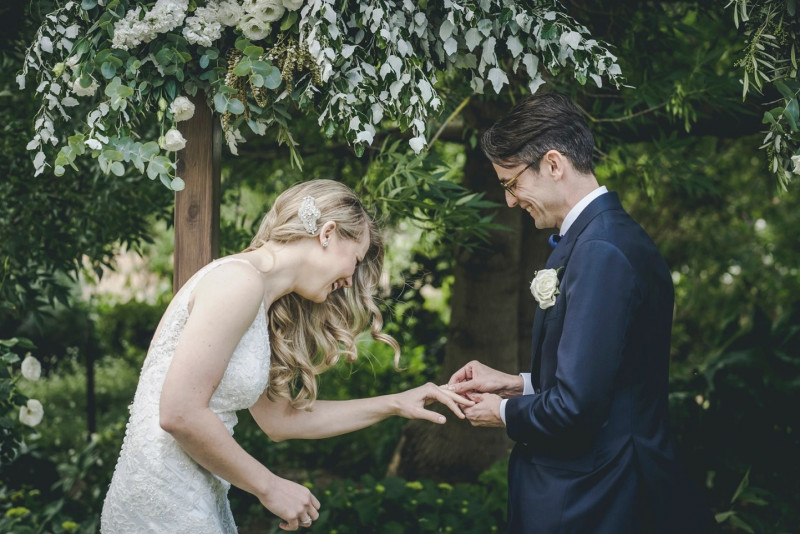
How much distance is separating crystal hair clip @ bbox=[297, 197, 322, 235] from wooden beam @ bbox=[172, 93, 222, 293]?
35cm

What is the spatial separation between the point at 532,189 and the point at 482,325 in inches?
108

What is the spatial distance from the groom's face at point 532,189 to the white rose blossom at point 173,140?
3.21 ft

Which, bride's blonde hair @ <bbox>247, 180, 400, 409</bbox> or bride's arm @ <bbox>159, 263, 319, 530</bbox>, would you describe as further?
bride's blonde hair @ <bbox>247, 180, 400, 409</bbox>

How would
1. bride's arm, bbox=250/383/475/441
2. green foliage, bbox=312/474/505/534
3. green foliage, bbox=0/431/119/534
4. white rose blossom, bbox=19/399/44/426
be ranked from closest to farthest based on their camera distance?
bride's arm, bbox=250/383/475/441
white rose blossom, bbox=19/399/44/426
green foliage, bbox=312/474/505/534
green foliage, bbox=0/431/119/534

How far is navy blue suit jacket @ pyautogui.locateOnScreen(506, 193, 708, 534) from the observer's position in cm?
212

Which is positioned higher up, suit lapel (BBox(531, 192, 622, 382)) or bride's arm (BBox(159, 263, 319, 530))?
suit lapel (BBox(531, 192, 622, 382))

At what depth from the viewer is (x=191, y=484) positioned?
235 cm

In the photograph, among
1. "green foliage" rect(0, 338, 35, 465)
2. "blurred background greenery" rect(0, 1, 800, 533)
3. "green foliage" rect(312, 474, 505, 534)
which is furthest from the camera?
Answer: "green foliage" rect(312, 474, 505, 534)

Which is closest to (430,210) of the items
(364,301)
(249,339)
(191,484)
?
(364,301)

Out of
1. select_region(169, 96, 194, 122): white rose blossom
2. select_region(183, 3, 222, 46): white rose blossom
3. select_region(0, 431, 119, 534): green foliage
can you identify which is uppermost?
select_region(183, 3, 222, 46): white rose blossom

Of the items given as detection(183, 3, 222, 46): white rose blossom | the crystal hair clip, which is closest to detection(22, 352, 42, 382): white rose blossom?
the crystal hair clip

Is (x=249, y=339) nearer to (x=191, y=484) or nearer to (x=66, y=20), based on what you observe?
(x=191, y=484)

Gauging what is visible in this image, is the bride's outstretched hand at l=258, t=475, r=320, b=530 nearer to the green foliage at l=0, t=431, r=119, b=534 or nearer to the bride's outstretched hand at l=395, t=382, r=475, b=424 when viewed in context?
the bride's outstretched hand at l=395, t=382, r=475, b=424

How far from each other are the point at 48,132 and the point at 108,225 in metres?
1.74
